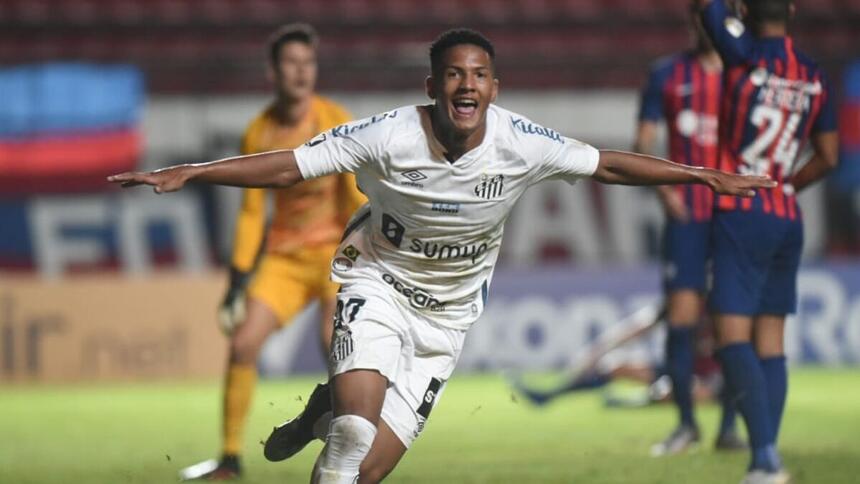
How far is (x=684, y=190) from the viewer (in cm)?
904

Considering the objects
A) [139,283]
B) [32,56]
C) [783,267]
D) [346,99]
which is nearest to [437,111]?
[783,267]

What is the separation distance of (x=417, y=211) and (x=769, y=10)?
7.24 feet

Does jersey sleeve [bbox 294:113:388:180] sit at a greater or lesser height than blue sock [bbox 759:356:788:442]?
greater

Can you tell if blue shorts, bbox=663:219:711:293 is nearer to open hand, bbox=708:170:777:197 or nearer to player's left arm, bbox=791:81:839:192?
player's left arm, bbox=791:81:839:192

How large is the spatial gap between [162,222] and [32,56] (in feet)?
9.10

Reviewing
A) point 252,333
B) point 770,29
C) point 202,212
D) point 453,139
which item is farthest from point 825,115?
point 202,212

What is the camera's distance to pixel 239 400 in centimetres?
787

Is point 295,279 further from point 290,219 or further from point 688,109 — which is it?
point 688,109

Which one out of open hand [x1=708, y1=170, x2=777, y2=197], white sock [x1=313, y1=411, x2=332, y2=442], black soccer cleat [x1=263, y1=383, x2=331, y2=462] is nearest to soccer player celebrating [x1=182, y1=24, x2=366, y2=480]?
black soccer cleat [x1=263, y1=383, x2=331, y2=462]

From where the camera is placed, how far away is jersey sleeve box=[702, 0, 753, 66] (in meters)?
6.80

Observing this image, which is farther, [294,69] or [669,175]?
[294,69]

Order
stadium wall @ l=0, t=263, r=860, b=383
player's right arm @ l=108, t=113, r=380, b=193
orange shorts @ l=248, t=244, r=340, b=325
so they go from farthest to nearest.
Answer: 1. stadium wall @ l=0, t=263, r=860, b=383
2. orange shorts @ l=248, t=244, r=340, b=325
3. player's right arm @ l=108, t=113, r=380, b=193

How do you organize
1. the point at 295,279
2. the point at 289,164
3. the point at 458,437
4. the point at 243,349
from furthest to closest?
1. the point at 458,437
2. the point at 295,279
3. the point at 243,349
4. the point at 289,164

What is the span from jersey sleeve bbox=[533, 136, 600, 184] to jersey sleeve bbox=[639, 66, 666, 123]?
11.1ft
